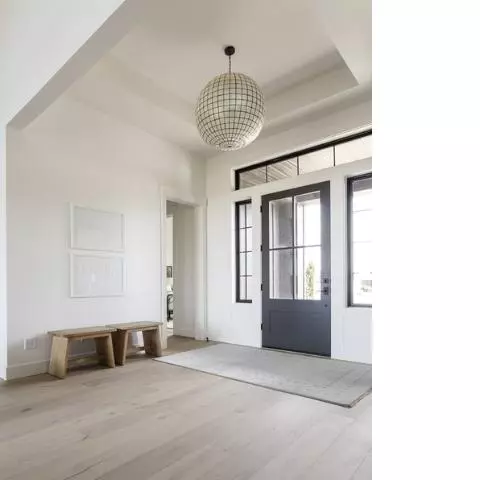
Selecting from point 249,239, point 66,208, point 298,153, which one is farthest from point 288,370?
point 66,208

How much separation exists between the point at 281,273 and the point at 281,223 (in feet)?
2.39

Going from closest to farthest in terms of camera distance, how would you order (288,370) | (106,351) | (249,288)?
(288,370), (106,351), (249,288)

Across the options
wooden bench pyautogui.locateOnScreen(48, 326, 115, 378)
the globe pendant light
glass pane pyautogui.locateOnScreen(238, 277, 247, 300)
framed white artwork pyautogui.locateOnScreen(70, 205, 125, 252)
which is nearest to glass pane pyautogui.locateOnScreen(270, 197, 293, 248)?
glass pane pyautogui.locateOnScreen(238, 277, 247, 300)

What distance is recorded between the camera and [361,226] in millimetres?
4387

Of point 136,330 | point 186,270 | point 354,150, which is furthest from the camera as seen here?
point 186,270

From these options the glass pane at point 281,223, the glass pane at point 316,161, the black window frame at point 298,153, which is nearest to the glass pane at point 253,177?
the black window frame at point 298,153

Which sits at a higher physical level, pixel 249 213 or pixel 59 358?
pixel 249 213

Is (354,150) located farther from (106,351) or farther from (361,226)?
(106,351)

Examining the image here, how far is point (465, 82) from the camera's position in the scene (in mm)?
610

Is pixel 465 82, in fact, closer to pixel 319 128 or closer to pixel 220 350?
pixel 319 128

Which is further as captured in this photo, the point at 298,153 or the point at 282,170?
the point at 282,170

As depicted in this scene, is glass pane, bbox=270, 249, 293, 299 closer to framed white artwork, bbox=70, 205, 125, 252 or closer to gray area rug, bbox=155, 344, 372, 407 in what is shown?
gray area rug, bbox=155, 344, 372, 407

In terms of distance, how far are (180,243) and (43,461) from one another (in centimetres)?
448

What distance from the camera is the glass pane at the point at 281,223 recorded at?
497 centimetres
